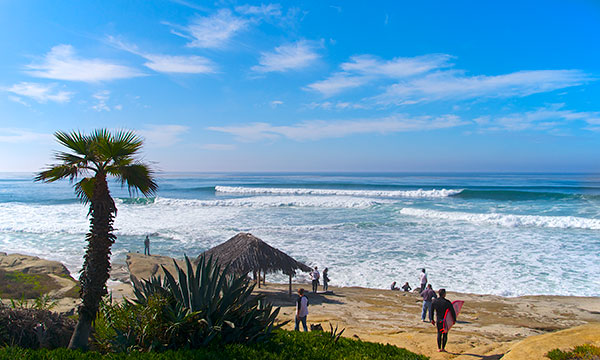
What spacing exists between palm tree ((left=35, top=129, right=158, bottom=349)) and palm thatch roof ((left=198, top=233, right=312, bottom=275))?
19.0ft

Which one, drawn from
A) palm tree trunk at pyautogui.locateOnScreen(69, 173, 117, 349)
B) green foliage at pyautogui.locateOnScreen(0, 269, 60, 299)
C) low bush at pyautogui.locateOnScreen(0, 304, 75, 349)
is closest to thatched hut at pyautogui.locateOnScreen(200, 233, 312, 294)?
green foliage at pyautogui.locateOnScreen(0, 269, 60, 299)

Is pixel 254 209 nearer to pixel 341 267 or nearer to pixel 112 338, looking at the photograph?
pixel 341 267

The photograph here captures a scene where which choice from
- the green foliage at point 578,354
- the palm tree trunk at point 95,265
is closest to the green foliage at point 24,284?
the palm tree trunk at point 95,265

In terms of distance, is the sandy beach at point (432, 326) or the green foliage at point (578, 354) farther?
the sandy beach at point (432, 326)

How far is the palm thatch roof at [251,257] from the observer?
11.7m

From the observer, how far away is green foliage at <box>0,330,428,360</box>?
14.0ft

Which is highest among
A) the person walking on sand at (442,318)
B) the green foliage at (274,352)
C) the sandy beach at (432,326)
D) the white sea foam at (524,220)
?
the green foliage at (274,352)

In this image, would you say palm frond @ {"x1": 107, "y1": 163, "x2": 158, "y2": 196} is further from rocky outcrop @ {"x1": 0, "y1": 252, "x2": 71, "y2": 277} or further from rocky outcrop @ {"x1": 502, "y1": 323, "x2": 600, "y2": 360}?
rocky outcrop @ {"x1": 0, "y1": 252, "x2": 71, "y2": 277}

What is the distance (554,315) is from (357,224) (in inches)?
680

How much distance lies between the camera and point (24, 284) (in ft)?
38.8

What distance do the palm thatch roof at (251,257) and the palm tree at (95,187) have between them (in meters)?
5.79

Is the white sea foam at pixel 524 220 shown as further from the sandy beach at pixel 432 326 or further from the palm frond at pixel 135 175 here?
the palm frond at pixel 135 175

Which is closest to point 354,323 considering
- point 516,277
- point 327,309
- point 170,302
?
point 327,309

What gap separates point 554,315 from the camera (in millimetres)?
10875
